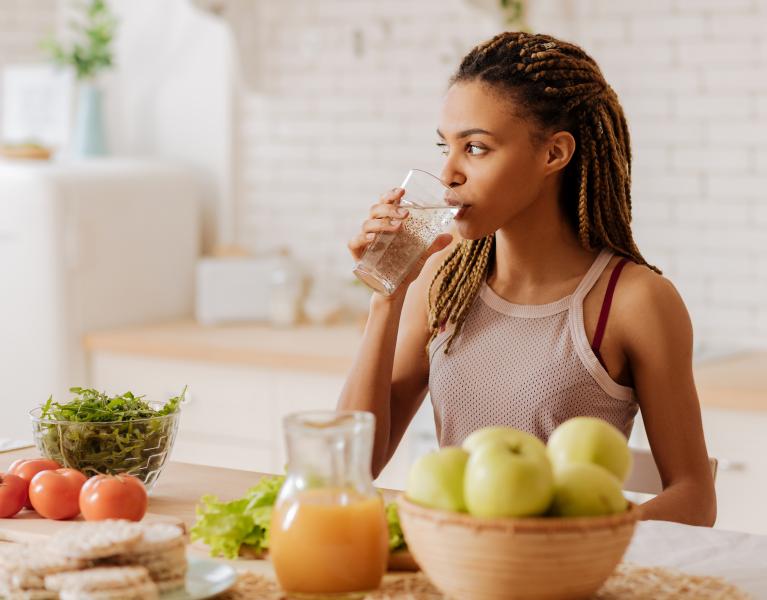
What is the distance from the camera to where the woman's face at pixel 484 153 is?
2002 millimetres

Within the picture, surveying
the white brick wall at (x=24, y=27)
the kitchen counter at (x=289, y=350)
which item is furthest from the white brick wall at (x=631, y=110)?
the white brick wall at (x=24, y=27)

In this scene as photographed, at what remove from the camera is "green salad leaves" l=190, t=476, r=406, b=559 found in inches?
58.0

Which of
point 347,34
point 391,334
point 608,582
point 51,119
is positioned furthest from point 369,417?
point 51,119

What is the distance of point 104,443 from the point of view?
1734 mm

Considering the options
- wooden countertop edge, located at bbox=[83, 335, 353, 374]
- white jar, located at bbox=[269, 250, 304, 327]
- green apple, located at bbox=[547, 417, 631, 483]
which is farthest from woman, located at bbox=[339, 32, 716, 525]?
white jar, located at bbox=[269, 250, 304, 327]

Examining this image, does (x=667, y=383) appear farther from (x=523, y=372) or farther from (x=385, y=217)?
(x=385, y=217)

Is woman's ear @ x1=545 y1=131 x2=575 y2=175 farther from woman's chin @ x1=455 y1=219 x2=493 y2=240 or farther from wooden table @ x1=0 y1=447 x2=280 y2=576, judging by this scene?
wooden table @ x1=0 y1=447 x2=280 y2=576

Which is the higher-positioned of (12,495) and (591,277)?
(591,277)

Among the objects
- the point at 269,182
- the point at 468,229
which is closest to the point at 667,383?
the point at 468,229

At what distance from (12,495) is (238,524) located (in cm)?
36

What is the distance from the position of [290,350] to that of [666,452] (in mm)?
1795

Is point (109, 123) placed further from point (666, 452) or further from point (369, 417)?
point (369, 417)

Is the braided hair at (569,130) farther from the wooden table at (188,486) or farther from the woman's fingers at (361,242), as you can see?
the wooden table at (188,486)

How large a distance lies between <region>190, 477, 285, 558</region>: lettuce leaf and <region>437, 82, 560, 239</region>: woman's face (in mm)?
667
